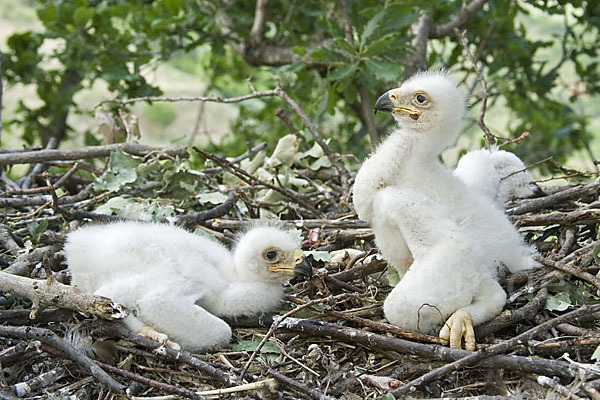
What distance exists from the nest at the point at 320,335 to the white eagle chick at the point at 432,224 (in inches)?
4.1

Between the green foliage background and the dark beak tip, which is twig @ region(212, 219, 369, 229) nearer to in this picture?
the dark beak tip

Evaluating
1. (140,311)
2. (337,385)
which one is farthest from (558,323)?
(140,311)

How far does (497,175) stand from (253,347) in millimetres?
1561

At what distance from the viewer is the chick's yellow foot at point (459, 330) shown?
104 inches

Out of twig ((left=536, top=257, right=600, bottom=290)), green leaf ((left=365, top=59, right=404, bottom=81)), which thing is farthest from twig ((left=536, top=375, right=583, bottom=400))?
green leaf ((left=365, top=59, right=404, bottom=81))

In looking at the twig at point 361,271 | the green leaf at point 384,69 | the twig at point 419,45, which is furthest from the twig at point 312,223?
the twig at point 419,45

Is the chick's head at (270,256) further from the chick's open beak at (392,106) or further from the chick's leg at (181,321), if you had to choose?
the chick's open beak at (392,106)

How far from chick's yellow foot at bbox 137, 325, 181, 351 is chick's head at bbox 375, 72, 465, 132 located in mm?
1294

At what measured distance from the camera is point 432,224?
9.12 feet

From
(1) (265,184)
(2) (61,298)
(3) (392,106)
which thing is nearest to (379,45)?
(1) (265,184)

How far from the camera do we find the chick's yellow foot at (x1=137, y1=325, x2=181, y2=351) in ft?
9.09

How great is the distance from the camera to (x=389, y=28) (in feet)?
15.0

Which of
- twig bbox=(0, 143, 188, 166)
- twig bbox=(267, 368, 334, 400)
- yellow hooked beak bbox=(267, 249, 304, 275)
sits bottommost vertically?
twig bbox=(267, 368, 334, 400)

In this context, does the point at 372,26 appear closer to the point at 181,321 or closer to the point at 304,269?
the point at 304,269
